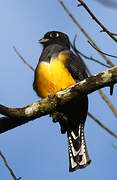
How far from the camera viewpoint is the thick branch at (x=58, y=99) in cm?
422

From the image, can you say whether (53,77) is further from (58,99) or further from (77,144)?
(77,144)

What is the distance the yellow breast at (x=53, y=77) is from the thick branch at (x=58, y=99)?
1.06m

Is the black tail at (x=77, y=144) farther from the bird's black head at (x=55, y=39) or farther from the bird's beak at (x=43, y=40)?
the bird's beak at (x=43, y=40)

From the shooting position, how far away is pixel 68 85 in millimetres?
5699

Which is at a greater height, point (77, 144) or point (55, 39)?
point (55, 39)

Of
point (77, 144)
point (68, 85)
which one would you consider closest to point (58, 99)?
point (68, 85)

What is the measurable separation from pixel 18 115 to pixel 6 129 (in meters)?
0.30

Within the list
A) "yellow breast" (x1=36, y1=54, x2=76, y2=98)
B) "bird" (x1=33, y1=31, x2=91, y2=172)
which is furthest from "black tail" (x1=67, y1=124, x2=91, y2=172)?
"yellow breast" (x1=36, y1=54, x2=76, y2=98)

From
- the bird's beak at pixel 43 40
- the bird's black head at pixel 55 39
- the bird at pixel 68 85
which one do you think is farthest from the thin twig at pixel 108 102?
the bird's beak at pixel 43 40

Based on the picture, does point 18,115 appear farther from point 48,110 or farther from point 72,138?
point 72,138

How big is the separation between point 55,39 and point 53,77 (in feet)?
5.26

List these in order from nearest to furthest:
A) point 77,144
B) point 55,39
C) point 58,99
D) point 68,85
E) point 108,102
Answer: point 58,99
point 108,102
point 68,85
point 77,144
point 55,39

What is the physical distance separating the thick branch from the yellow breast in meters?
1.06

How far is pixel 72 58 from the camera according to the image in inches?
242
